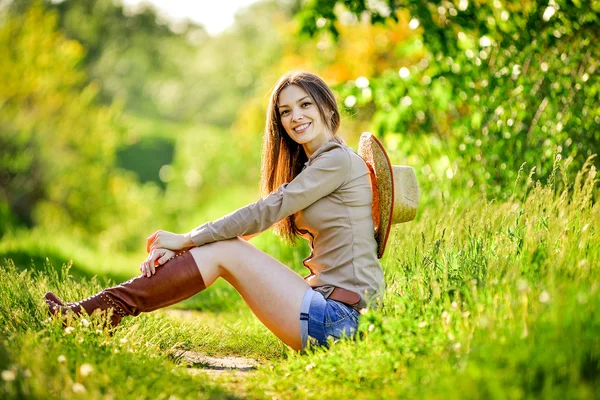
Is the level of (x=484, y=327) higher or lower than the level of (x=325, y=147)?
lower

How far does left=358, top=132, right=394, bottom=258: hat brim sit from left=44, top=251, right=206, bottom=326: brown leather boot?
0.88m

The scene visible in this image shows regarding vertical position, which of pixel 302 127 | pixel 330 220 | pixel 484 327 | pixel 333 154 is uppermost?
pixel 302 127

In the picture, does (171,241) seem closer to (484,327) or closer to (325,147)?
(325,147)

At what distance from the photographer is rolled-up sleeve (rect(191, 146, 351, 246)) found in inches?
123

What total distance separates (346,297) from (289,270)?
304mm

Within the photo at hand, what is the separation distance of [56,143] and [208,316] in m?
7.11

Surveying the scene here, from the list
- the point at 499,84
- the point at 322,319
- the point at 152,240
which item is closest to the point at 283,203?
the point at 322,319

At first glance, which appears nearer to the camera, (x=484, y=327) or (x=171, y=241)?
(x=484, y=327)

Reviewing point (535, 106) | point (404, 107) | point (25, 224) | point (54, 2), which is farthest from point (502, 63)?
point (54, 2)

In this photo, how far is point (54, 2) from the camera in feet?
65.5

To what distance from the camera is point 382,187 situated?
3.24 meters

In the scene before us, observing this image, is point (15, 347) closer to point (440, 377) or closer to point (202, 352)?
point (202, 352)

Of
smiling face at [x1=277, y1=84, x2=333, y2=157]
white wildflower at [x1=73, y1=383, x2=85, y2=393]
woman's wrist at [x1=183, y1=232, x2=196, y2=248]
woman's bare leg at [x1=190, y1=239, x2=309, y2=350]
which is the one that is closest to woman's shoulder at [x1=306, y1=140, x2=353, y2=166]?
smiling face at [x1=277, y1=84, x2=333, y2=157]

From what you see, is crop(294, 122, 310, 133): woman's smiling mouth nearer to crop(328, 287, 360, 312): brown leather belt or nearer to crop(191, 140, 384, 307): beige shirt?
crop(191, 140, 384, 307): beige shirt
